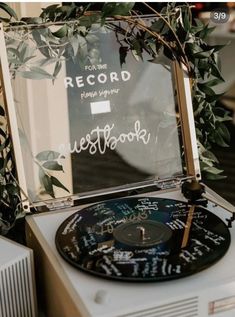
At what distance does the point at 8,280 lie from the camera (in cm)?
85

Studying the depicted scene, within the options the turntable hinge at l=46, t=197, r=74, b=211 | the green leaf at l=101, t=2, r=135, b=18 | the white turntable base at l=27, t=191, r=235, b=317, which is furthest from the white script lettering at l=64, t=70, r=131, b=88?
the white turntable base at l=27, t=191, r=235, b=317

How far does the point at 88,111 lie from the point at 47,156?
0.43 ft

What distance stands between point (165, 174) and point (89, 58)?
307 mm

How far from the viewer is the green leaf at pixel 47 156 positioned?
3.44ft

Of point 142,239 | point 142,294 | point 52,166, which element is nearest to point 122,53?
point 52,166

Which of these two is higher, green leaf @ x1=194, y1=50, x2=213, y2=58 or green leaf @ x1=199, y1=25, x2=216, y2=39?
green leaf @ x1=199, y1=25, x2=216, y2=39

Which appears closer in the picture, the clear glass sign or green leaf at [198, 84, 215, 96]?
the clear glass sign

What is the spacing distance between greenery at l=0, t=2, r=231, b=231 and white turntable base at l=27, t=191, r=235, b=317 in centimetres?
27

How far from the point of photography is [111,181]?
1.12 m

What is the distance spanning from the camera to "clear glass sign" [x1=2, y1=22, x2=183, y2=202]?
3.40ft

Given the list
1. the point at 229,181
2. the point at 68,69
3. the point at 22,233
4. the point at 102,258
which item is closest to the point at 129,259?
the point at 102,258

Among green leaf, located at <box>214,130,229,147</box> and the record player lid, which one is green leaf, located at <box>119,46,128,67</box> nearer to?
the record player lid

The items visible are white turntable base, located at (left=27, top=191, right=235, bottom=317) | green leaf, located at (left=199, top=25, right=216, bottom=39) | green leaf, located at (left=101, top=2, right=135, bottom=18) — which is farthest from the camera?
green leaf, located at (left=199, top=25, right=216, bottom=39)

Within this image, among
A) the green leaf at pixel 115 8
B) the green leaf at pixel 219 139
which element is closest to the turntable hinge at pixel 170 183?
the green leaf at pixel 219 139
